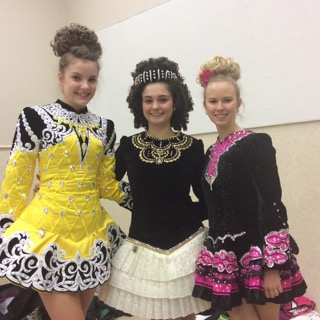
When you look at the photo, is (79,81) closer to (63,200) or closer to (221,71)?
(63,200)

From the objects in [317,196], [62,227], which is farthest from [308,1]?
[62,227]

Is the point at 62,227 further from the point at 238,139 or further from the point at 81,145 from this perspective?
the point at 238,139

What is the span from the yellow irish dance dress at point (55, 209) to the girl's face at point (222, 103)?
48 centimetres

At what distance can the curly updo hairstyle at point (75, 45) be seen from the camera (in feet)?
4.58

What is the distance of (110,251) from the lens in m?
1.41

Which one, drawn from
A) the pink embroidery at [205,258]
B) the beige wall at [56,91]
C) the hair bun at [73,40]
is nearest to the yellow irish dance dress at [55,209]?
the hair bun at [73,40]

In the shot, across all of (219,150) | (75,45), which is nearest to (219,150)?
(219,150)

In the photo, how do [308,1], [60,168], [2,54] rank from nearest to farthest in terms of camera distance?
[60,168] → [308,1] → [2,54]

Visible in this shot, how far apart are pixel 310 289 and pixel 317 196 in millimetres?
567

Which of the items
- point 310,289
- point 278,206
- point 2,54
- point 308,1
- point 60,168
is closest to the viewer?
point 278,206

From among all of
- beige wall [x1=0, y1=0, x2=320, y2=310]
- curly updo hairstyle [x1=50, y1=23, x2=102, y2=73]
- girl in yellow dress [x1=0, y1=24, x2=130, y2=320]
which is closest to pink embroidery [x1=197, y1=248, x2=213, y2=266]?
girl in yellow dress [x1=0, y1=24, x2=130, y2=320]

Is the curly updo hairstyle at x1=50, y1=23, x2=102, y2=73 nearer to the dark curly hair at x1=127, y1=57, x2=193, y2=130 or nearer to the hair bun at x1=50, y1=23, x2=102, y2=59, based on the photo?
the hair bun at x1=50, y1=23, x2=102, y2=59

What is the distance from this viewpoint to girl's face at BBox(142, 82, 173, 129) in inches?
56.7

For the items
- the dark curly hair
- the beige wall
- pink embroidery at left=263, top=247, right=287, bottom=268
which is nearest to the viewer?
pink embroidery at left=263, top=247, right=287, bottom=268
